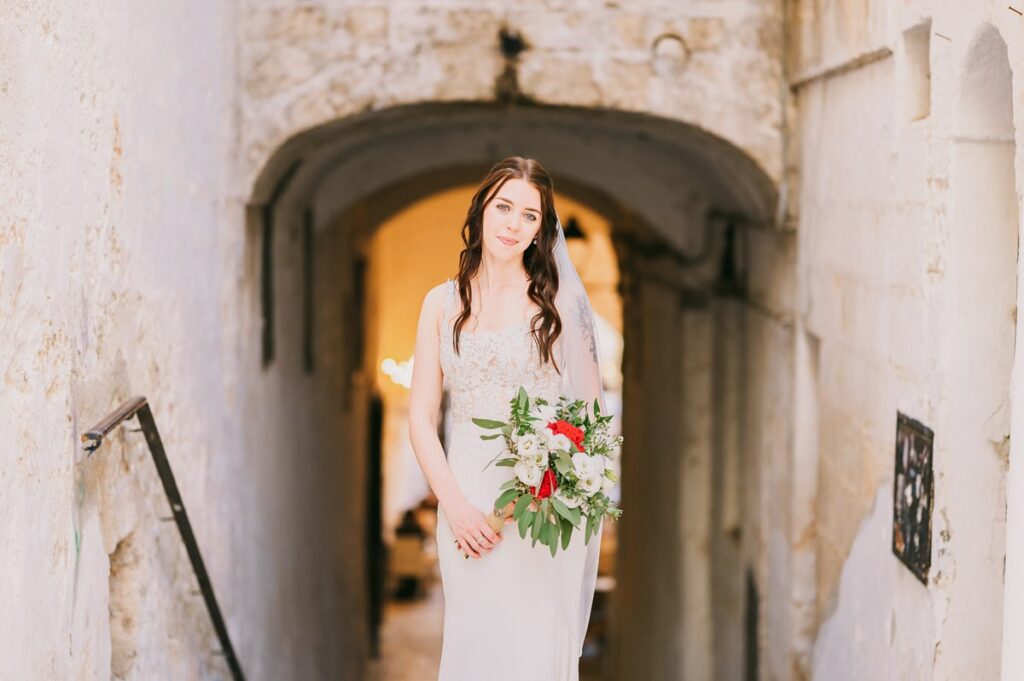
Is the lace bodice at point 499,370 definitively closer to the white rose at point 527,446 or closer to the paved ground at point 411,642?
the white rose at point 527,446

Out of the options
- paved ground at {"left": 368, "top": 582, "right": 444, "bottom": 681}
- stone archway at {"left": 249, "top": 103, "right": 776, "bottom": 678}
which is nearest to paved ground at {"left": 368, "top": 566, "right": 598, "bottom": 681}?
paved ground at {"left": 368, "top": 582, "right": 444, "bottom": 681}

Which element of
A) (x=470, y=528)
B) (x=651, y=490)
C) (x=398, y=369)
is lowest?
(x=651, y=490)

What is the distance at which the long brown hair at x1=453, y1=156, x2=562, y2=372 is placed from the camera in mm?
3969

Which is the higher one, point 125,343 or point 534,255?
point 534,255

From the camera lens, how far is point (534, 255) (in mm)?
4078

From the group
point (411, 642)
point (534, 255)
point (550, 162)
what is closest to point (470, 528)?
point (534, 255)

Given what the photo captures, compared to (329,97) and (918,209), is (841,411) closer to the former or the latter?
(918,209)

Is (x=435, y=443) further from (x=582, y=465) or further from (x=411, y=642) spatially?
(x=411, y=642)

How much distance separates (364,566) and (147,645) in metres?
8.73

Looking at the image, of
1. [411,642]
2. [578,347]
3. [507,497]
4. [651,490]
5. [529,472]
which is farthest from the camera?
[411,642]

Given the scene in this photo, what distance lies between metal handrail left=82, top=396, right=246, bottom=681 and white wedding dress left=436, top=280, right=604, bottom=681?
3.05 feet

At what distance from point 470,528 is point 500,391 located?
389 millimetres

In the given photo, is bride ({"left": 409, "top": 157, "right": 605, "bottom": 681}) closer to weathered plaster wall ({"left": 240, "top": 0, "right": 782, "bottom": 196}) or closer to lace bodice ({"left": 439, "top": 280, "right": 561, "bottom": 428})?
lace bodice ({"left": 439, "top": 280, "right": 561, "bottom": 428})

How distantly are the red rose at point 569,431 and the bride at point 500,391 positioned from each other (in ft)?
1.04
